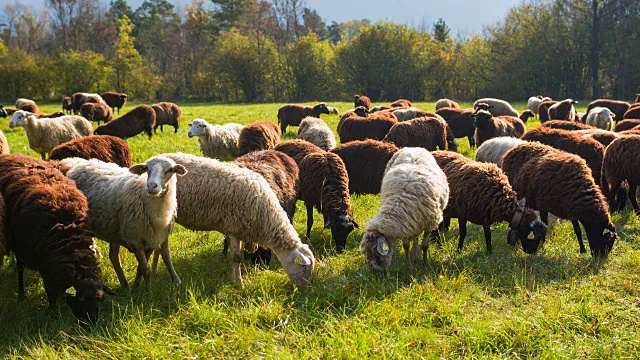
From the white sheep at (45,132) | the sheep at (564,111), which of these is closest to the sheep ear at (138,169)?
the white sheep at (45,132)

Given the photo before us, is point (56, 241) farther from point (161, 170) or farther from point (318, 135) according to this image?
point (318, 135)

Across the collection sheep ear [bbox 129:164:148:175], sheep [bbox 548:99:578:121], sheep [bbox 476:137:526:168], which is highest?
sheep [bbox 548:99:578:121]

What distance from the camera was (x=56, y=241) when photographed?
4.13m

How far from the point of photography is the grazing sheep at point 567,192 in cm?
542

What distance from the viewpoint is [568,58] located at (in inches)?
1501

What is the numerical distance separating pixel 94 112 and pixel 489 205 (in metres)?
18.6

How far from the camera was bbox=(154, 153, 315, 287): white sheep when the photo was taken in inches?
198

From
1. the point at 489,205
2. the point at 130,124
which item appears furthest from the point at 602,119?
the point at 130,124

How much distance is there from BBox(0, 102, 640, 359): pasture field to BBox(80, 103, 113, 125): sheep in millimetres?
15489

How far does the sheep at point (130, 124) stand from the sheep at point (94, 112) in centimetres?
544

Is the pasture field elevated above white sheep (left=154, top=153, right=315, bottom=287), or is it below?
below

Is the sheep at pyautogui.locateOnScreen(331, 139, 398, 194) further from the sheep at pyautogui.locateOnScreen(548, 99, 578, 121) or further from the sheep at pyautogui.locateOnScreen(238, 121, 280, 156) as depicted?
the sheep at pyautogui.locateOnScreen(548, 99, 578, 121)

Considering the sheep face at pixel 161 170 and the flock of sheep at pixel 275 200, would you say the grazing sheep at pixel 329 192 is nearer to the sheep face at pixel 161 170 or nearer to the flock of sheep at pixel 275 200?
the flock of sheep at pixel 275 200

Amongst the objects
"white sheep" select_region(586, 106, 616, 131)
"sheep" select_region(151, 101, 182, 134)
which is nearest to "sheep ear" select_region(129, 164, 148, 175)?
"sheep" select_region(151, 101, 182, 134)
